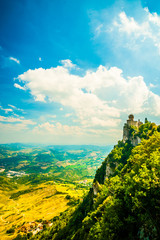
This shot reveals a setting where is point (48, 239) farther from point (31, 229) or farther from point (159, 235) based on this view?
point (159, 235)

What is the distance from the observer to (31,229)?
138000 millimetres

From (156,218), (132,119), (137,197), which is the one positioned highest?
(132,119)

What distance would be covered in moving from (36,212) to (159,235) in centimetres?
21946

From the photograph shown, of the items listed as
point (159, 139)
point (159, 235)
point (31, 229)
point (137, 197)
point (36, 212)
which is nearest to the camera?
point (159, 235)

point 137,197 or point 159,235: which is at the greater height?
point 137,197

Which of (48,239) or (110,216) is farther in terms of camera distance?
(48,239)

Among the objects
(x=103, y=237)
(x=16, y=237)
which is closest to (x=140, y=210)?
(x=103, y=237)

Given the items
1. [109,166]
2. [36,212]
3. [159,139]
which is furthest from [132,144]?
[36,212]

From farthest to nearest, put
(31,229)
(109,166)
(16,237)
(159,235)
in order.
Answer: (31,229) < (16,237) < (109,166) < (159,235)

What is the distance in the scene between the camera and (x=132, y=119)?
126 m

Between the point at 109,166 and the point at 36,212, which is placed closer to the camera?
the point at 109,166

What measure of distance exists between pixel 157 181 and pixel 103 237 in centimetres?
2001

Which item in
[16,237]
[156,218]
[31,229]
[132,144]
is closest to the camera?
[156,218]

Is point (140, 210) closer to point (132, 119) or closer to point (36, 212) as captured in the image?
point (132, 119)
